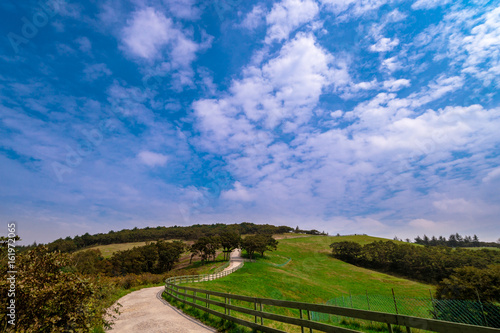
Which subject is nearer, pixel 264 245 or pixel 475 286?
pixel 475 286

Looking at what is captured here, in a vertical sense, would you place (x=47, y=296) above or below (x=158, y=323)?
above

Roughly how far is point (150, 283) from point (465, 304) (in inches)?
1510

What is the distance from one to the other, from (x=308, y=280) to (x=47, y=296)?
52425mm

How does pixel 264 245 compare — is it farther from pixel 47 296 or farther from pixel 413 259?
pixel 47 296

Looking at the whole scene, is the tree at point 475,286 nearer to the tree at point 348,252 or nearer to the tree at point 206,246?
the tree at point 206,246

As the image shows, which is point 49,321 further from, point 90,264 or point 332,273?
point 332,273

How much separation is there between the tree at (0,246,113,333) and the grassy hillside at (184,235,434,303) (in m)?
21.7

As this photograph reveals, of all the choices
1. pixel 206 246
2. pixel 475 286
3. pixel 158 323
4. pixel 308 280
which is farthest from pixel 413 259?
pixel 158 323

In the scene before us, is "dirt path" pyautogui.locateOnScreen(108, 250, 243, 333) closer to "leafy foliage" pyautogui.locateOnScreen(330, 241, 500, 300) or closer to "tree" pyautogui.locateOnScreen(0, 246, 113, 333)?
"tree" pyautogui.locateOnScreen(0, 246, 113, 333)

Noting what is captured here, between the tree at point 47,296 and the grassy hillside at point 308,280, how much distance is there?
2170cm

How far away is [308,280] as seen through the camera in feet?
165

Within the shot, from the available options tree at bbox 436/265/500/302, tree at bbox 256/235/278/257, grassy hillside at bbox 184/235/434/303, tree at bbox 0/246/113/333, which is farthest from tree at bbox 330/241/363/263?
tree at bbox 0/246/113/333

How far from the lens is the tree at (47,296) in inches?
209

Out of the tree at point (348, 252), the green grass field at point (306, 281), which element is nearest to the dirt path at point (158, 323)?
the green grass field at point (306, 281)
